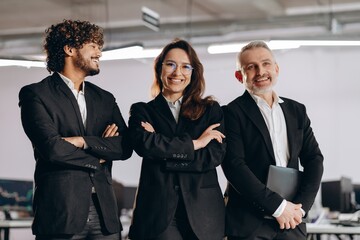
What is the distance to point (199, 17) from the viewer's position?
→ 10664 mm

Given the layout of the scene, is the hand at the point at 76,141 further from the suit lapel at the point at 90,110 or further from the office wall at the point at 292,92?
the office wall at the point at 292,92

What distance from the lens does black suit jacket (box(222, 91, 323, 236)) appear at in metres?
2.74

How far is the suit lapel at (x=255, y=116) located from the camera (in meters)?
2.84

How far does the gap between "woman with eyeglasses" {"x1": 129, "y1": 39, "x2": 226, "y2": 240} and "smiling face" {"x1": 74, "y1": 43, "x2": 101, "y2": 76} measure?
0.95ft

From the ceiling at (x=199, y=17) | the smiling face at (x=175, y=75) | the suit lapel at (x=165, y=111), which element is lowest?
the suit lapel at (x=165, y=111)

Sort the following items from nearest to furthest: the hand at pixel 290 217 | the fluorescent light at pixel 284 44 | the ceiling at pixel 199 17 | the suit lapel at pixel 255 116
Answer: the hand at pixel 290 217, the suit lapel at pixel 255 116, the fluorescent light at pixel 284 44, the ceiling at pixel 199 17

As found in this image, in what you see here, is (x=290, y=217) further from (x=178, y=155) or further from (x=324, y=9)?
(x=324, y=9)

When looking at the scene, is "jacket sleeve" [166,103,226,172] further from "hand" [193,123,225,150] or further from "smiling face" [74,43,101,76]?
"smiling face" [74,43,101,76]

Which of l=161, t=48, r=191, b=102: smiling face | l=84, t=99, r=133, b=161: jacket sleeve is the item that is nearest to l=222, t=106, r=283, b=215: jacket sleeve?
l=161, t=48, r=191, b=102: smiling face

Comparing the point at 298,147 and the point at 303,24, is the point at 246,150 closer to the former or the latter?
the point at 298,147

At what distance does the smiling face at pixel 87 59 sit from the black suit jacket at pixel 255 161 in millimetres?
662

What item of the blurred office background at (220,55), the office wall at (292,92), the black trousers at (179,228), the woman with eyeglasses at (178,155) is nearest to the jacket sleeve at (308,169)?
the woman with eyeglasses at (178,155)

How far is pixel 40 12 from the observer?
10461 mm

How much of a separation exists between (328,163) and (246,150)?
7111mm
